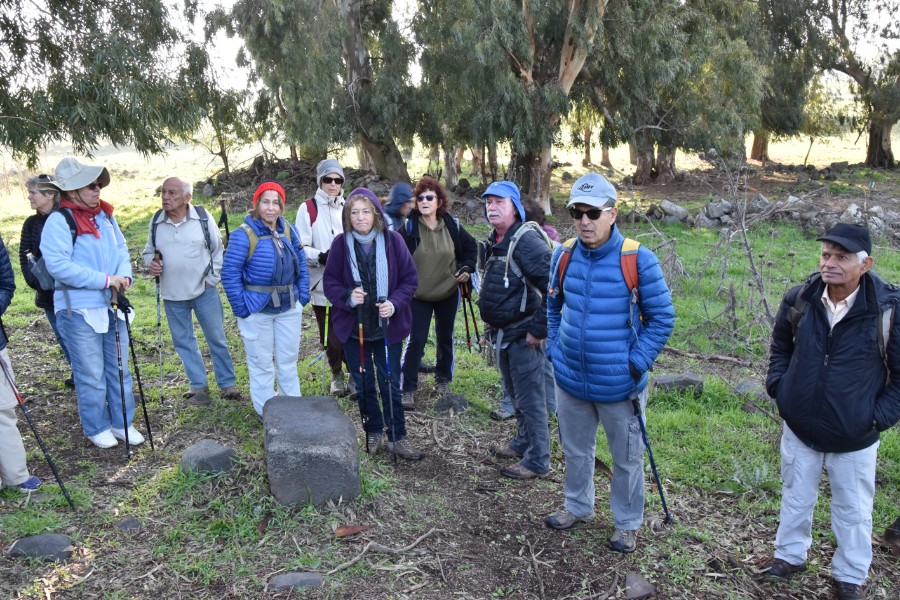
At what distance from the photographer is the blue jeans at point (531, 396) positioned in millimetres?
5102

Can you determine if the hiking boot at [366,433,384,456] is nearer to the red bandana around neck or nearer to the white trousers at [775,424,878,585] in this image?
the red bandana around neck

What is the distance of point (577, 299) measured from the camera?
4109 millimetres

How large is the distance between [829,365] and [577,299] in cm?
130

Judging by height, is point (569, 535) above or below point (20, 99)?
below

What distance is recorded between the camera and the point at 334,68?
18.0 meters

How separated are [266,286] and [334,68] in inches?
537

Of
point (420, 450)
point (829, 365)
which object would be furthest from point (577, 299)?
point (420, 450)

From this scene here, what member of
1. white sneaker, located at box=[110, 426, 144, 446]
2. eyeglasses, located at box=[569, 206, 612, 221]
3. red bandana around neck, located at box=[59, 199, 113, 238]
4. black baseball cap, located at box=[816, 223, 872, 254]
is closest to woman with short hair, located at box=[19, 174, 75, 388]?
white sneaker, located at box=[110, 426, 144, 446]

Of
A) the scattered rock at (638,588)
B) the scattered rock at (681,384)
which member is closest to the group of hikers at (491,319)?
the scattered rock at (638,588)

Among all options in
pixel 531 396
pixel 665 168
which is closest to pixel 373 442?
pixel 531 396

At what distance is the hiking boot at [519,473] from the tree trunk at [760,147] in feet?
88.5

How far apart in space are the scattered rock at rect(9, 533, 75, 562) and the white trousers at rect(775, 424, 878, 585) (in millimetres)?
4028

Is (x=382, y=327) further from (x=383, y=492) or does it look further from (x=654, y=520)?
(x=654, y=520)

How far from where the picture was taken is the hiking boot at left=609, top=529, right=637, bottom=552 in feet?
14.2
